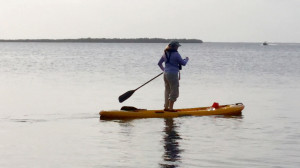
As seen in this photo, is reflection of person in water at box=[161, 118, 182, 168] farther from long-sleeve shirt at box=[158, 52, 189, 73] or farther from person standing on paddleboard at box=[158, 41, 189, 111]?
long-sleeve shirt at box=[158, 52, 189, 73]

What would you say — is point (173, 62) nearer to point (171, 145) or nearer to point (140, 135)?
point (140, 135)

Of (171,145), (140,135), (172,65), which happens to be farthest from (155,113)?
(171,145)

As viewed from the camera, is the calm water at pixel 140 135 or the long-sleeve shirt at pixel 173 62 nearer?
the calm water at pixel 140 135

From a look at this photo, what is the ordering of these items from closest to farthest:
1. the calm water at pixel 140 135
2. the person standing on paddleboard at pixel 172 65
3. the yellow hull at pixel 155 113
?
the calm water at pixel 140 135 < the person standing on paddleboard at pixel 172 65 < the yellow hull at pixel 155 113

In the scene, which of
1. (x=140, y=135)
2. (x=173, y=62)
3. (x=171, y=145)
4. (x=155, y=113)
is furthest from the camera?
(x=155, y=113)

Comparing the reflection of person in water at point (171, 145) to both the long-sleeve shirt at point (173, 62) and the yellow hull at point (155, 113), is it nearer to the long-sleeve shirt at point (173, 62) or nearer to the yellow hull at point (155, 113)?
the yellow hull at point (155, 113)

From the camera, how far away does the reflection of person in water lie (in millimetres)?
10747

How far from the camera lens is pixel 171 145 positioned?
40.4 feet

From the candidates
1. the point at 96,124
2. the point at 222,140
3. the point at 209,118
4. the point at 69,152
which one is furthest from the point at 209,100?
the point at 69,152

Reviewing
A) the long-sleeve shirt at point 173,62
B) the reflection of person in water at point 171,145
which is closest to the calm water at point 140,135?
the reflection of person in water at point 171,145

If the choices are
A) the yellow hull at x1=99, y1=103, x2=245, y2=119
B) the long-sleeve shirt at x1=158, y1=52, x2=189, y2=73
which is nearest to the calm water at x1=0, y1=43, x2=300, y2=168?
the yellow hull at x1=99, y1=103, x2=245, y2=119

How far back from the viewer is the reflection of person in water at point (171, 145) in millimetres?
10747

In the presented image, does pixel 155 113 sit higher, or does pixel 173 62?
pixel 173 62

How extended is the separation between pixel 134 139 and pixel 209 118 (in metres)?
4.25
